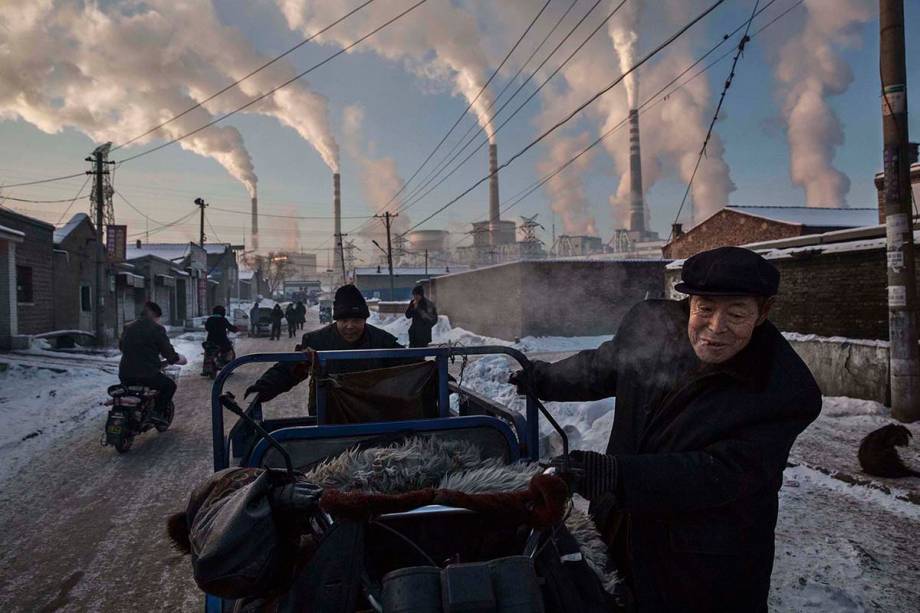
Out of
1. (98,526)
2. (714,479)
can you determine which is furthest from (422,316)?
(714,479)

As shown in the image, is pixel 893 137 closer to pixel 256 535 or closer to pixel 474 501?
pixel 474 501

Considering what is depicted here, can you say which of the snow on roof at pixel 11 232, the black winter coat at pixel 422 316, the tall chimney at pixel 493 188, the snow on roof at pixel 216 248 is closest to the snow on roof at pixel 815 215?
the black winter coat at pixel 422 316

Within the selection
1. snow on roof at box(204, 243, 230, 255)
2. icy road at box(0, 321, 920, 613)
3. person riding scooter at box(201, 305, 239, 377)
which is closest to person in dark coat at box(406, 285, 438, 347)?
icy road at box(0, 321, 920, 613)

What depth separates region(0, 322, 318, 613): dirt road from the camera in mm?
3410

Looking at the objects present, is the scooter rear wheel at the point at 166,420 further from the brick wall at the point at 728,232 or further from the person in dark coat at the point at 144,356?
the brick wall at the point at 728,232

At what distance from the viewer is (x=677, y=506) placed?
1606mm

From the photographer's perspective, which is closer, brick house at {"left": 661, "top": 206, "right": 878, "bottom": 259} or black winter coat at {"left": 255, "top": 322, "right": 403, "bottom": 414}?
black winter coat at {"left": 255, "top": 322, "right": 403, "bottom": 414}

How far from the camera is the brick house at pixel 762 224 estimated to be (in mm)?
26422

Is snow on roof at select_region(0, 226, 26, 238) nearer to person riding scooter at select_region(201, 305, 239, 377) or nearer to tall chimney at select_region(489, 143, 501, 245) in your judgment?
person riding scooter at select_region(201, 305, 239, 377)

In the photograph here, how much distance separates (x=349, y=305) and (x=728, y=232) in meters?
30.0

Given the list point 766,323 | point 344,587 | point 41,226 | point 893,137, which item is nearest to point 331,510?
point 344,587

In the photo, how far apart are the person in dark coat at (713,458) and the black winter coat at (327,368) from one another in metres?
2.33

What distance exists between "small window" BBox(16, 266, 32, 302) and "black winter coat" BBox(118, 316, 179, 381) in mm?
13215

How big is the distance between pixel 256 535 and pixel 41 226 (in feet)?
72.1
